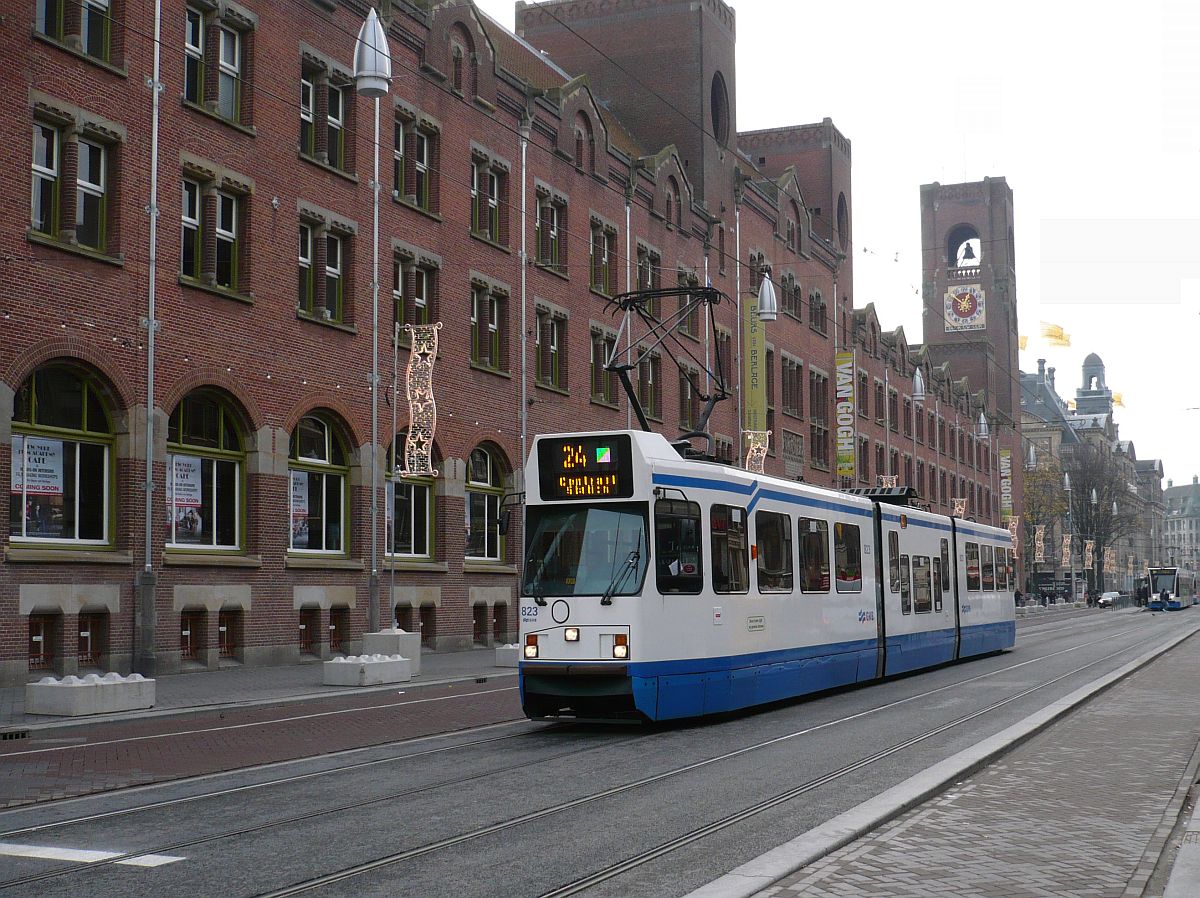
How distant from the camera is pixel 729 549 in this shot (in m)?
16.3

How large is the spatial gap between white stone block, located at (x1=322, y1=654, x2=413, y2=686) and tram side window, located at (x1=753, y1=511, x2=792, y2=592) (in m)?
7.48

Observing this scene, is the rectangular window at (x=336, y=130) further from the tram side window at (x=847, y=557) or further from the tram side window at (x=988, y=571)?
the tram side window at (x=988, y=571)

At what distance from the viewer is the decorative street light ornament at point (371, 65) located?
2192 centimetres

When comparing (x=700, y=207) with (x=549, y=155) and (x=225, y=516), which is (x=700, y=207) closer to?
(x=549, y=155)

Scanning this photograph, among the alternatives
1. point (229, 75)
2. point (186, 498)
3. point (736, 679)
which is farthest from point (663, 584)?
point (229, 75)

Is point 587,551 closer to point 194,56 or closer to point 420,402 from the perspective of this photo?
point 420,402

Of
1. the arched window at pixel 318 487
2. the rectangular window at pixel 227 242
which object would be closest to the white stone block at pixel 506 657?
the arched window at pixel 318 487

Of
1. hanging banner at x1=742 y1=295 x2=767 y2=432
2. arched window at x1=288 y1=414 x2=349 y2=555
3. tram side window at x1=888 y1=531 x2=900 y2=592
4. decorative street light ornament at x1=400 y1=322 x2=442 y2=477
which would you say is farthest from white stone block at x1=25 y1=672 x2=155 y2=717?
hanging banner at x1=742 y1=295 x2=767 y2=432

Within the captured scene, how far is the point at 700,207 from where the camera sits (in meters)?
48.2

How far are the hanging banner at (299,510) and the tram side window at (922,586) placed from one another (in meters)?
11.8

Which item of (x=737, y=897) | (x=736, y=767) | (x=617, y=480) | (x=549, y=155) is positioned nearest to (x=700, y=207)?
(x=549, y=155)

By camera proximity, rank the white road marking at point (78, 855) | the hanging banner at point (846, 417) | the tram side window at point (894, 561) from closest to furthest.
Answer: the white road marking at point (78, 855) < the tram side window at point (894, 561) < the hanging banner at point (846, 417)

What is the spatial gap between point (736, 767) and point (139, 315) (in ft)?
49.8

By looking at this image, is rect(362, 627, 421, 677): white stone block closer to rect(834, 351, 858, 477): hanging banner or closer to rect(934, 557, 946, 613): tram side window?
rect(934, 557, 946, 613): tram side window
